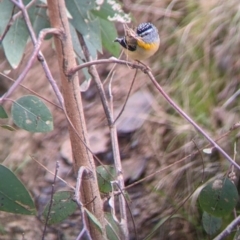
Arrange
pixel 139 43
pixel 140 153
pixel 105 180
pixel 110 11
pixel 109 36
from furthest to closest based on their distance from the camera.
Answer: pixel 140 153 < pixel 109 36 < pixel 110 11 < pixel 105 180 < pixel 139 43

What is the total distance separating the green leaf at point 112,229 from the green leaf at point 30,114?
0.24 m

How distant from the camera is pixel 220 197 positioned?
1066mm

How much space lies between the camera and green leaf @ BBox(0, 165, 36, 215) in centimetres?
98

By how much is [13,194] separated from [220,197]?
376mm

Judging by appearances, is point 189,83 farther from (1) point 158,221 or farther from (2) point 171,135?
(1) point 158,221

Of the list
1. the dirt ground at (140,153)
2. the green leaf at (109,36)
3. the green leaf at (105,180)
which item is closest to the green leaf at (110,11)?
the green leaf at (109,36)

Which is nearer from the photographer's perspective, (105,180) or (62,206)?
(62,206)

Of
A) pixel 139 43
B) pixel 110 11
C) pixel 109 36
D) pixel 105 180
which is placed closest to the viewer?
pixel 139 43

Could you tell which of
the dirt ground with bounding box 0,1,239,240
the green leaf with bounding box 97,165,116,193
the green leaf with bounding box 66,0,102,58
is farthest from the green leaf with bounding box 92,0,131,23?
the dirt ground with bounding box 0,1,239,240

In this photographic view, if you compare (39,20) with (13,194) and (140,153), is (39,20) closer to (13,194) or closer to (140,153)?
(13,194)

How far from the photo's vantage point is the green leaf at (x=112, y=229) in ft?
3.47

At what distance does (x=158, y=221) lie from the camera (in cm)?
170

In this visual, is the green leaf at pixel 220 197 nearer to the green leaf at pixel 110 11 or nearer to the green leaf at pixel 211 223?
the green leaf at pixel 211 223

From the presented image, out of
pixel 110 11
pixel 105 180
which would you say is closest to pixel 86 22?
pixel 110 11
